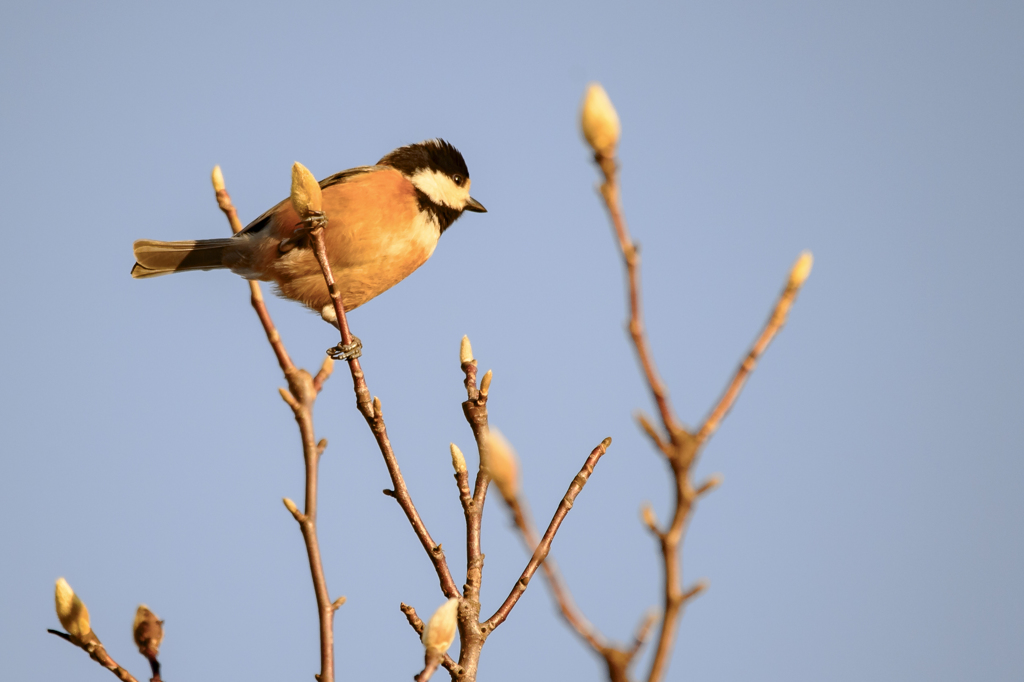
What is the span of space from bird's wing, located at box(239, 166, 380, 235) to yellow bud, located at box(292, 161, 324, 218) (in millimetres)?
2425

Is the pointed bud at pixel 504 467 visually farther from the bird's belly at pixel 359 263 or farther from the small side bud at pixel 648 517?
the bird's belly at pixel 359 263

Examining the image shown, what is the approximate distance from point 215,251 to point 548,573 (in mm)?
3845

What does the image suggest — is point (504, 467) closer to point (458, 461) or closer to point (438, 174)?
point (458, 461)

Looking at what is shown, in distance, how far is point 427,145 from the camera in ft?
16.8

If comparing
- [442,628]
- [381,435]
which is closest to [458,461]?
[381,435]

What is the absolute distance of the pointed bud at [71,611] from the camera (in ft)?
6.21

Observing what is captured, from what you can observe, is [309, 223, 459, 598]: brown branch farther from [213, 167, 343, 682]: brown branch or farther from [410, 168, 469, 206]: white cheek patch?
[410, 168, 469, 206]: white cheek patch

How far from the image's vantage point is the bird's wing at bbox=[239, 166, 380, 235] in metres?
4.42

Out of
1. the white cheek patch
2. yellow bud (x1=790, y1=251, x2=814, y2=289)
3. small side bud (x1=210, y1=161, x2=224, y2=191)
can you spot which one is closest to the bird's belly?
Answer: the white cheek patch

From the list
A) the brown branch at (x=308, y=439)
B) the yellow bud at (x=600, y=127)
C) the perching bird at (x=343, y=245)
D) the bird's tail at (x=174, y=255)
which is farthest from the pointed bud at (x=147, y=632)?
the bird's tail at (x=174, y=255)

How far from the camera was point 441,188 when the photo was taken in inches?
195

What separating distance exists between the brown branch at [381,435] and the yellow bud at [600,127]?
1355 millimetres

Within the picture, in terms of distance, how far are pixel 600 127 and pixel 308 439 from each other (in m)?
1.72

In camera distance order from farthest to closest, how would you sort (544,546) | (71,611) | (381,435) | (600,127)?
(381,435) < (544,546) < (71,611) < (600,127)
